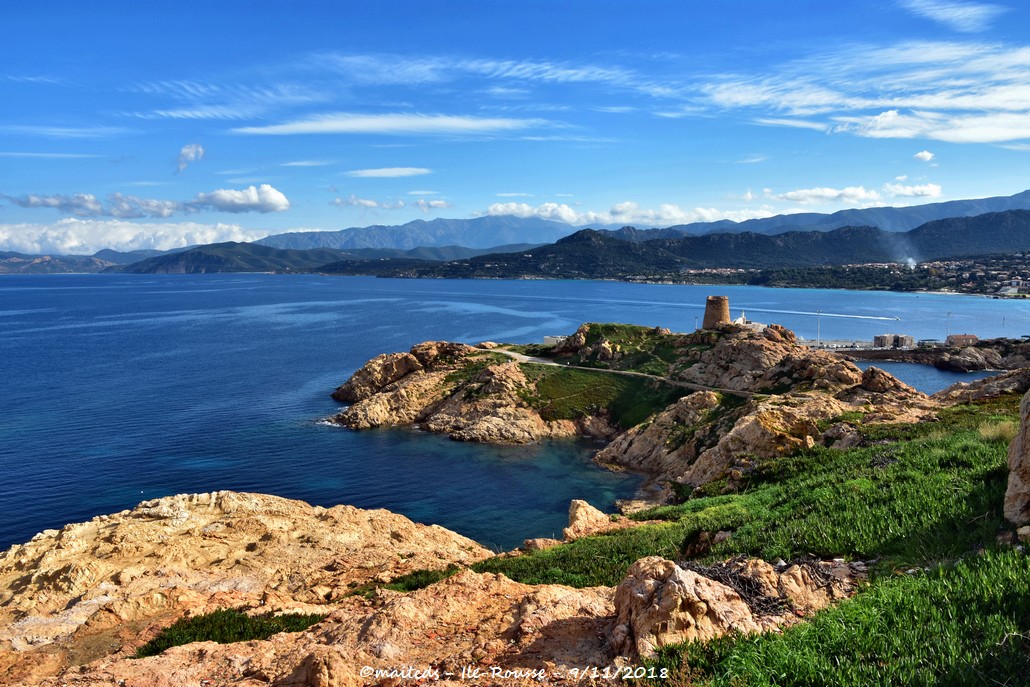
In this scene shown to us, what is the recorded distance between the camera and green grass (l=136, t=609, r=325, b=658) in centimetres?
1634

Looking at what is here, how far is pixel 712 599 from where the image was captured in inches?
409

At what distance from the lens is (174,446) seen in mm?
60312

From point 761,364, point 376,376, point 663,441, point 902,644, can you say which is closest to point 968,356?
point 761,364

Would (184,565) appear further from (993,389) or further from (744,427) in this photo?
(993,389)

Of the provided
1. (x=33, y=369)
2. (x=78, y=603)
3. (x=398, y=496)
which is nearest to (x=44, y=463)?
(x=398, y=496)

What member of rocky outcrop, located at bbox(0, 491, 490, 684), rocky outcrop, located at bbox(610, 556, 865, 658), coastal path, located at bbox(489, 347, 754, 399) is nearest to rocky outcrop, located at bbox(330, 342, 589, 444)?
coastal path, located at bbox(489, 347, 754, 399)

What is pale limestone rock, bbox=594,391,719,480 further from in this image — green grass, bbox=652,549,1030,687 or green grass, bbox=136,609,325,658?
green grass, bbox=652,549,1030,687

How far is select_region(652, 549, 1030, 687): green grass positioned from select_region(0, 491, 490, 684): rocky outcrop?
46.3ft

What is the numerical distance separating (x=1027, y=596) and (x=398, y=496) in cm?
4554

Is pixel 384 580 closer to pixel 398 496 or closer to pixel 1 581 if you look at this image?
pixel 1 581

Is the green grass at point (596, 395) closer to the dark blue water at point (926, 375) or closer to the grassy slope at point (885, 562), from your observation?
the grassy slope at point (885, 562)

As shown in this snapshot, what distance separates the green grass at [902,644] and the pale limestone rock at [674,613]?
0.33 metres

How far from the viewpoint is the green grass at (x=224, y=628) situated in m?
16.3

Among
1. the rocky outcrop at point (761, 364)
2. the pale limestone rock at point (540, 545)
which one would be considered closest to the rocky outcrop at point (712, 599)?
the pale limestone rock at point (540, 545)
